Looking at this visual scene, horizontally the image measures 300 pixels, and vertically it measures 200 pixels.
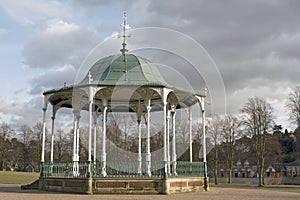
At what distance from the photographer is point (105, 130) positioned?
21000 millimetres

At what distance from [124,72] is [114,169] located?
5.69 metres

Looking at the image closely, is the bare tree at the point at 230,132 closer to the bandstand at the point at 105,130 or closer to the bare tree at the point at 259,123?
the bare tree at the point at 259,123

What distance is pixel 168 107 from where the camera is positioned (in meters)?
25.3

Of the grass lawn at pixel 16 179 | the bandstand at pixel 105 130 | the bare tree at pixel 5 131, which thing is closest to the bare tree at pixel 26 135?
the bare tree at pixel 5 131

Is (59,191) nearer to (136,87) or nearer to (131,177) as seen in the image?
(131,177)

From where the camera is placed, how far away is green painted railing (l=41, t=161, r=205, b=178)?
734 inches

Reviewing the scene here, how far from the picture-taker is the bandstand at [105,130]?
59.3 ft

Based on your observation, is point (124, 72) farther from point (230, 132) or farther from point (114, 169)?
point (230, 132)

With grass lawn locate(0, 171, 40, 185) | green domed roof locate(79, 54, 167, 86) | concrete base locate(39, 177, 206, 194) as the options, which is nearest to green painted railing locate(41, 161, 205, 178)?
concrete base locate(39, 177, 206, 194)

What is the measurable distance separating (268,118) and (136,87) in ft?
92.4

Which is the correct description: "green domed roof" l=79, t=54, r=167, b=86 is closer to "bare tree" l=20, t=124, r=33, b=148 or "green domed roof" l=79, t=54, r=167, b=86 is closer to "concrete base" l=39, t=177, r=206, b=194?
"concrete base" l=39, t=177, r=206, b=194

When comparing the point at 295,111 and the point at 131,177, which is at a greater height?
the point at 295,111

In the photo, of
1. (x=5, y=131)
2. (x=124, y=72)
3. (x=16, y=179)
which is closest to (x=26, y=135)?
(x=5, y=131)

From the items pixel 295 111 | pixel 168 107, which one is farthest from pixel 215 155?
pixel 168 107
